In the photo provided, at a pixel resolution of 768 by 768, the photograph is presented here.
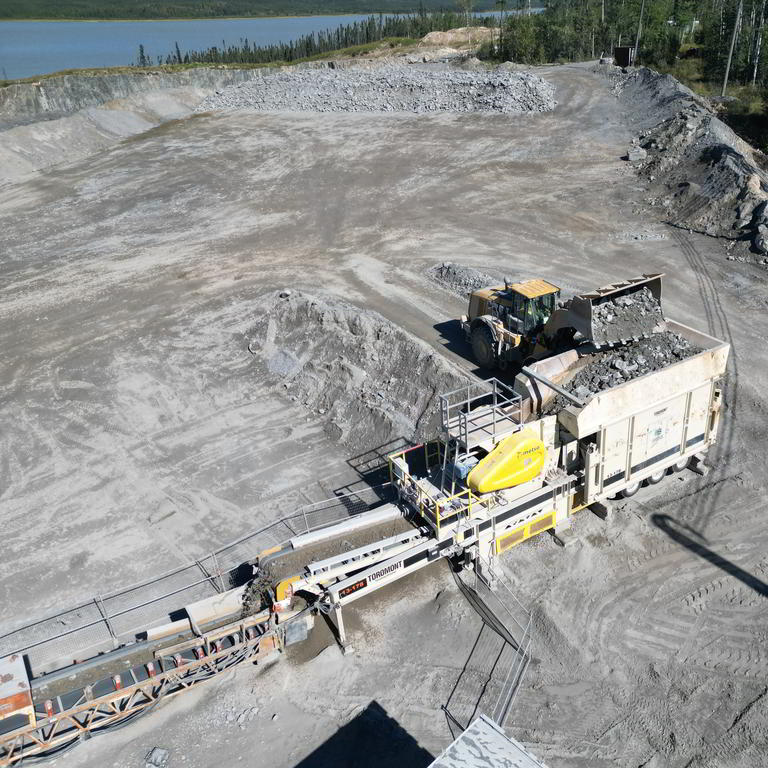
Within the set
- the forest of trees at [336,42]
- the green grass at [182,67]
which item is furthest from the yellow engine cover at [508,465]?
the forest of trees at [336,42]

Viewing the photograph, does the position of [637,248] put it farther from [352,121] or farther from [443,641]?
[352,121]

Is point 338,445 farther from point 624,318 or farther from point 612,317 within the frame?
point 624,318

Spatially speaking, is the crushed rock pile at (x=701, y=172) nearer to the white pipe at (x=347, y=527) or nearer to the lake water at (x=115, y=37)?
the white pipe at (x=347, y=527)

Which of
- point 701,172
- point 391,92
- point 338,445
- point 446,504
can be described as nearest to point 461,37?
point 391,92

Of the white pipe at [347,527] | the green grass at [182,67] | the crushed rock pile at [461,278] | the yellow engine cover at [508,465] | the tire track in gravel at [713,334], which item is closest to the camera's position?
the yellow engine cover at [508,465]

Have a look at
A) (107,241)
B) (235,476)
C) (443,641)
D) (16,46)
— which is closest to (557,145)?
(107,241)

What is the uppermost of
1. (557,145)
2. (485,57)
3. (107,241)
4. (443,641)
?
(485,57)

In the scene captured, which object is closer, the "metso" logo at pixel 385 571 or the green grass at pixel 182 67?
the "metso" logo at pixel 385 571

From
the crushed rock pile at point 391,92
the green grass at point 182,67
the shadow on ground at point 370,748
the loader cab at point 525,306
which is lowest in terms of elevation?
the shadow on ground at point 370,748
